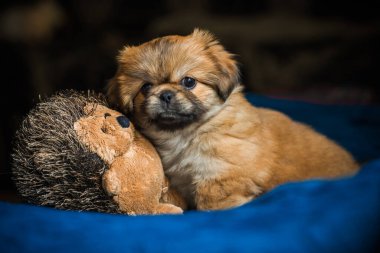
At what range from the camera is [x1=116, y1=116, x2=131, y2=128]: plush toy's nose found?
71.0 inches

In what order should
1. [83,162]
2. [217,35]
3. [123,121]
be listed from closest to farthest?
[83,162], [123,121], [217,35]

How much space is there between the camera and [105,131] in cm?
173

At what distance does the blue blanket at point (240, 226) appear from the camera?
1.41 meters

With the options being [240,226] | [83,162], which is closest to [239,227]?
[240,226]

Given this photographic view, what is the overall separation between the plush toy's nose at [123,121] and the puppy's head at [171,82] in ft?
0.33

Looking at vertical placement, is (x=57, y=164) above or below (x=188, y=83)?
below

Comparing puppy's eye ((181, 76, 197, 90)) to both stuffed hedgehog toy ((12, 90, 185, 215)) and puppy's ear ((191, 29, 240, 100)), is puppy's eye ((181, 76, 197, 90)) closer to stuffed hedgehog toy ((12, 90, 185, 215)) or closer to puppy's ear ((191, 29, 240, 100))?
puppy's ear ((191, 29, 240, 100))

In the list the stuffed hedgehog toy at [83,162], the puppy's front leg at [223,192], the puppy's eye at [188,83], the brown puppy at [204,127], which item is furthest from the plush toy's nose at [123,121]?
the puppy's front leg at [223,192]

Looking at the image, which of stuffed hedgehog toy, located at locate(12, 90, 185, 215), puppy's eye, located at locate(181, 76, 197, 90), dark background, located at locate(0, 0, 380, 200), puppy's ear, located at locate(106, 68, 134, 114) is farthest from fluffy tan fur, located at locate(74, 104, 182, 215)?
dark background, located at locate(0, 0, 380, 200)

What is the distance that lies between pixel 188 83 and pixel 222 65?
0.61 ft

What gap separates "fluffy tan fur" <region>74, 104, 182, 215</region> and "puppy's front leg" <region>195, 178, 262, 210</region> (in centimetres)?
15

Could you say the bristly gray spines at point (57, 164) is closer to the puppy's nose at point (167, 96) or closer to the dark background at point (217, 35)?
the puppy's nose at point (167, 96)

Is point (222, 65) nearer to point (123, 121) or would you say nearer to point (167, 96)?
point (167, 96)

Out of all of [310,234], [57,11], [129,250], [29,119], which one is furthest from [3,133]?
[310,234]
